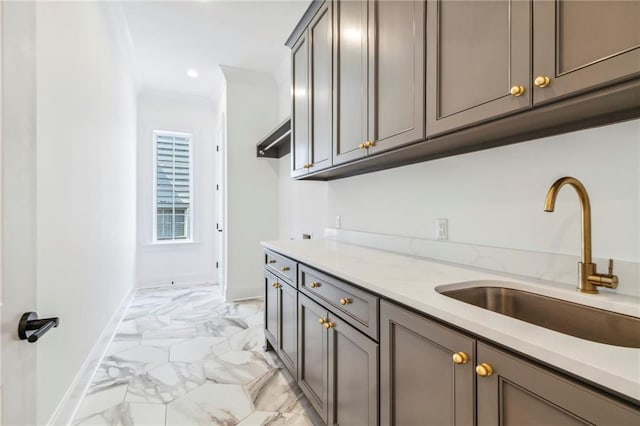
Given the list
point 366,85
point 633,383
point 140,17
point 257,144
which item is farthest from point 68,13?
point 633,383

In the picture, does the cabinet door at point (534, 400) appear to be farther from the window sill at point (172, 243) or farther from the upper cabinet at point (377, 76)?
the window sill at point (172, 243)

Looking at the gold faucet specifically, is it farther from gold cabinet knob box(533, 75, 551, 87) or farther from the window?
the window

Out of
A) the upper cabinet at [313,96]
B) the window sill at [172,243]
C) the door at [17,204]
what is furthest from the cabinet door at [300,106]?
the window sill at [172,243]

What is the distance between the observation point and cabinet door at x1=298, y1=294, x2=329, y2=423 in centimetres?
155

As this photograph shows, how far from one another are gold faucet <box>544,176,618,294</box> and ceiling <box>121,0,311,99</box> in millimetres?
2641

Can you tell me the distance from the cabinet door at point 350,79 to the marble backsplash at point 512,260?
2.01ft

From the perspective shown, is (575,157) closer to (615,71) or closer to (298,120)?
(615,71)

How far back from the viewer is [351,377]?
1.31 metres

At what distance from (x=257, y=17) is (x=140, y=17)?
110cm

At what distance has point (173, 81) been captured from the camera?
173 inches

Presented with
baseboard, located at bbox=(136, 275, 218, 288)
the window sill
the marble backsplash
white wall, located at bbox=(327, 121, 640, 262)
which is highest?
white wall, located at bbox=(327, 121, 640, 262)

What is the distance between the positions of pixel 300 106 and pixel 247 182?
6.09 ft

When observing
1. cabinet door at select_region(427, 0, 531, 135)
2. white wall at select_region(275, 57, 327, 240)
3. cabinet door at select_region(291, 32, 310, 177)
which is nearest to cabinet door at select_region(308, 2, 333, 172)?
cabinet door at select_region(291, 32, 310, 177)

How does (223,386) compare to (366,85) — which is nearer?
(366,85)
